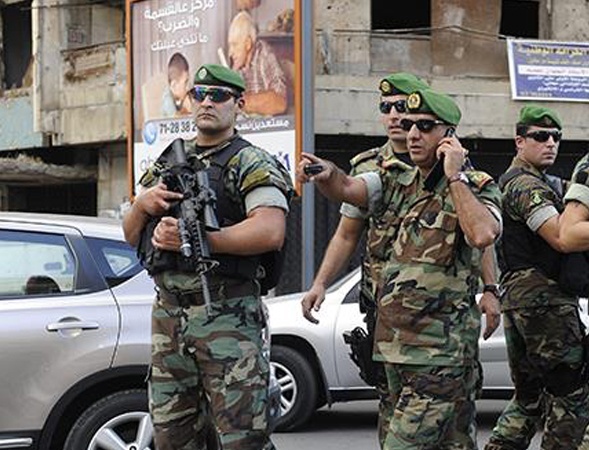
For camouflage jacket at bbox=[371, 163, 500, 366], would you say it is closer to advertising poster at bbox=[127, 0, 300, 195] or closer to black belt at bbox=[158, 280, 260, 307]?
black belt at bbox=[158, 280, 260, 307]

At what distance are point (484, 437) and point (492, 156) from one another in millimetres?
8544

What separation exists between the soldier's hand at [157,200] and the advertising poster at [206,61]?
868 centimetres

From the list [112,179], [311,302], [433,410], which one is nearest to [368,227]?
[311,302]

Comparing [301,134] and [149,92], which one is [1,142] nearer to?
[149,92]

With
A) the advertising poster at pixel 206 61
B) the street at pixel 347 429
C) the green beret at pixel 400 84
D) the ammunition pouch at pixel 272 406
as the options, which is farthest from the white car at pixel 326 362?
the advertising poster at pixel 206 61

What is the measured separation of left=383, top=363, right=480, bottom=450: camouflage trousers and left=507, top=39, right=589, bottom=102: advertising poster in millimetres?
11425

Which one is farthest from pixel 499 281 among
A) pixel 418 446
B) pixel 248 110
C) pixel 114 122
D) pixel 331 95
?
pixel 114 122

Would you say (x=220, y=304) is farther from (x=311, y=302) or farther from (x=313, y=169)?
(x=311, y=302)

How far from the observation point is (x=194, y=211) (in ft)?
13.5

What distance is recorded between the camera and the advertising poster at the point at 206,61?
13320 millimetres

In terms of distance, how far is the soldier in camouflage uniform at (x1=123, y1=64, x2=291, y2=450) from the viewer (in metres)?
4.25

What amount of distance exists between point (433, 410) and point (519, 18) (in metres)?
13.3

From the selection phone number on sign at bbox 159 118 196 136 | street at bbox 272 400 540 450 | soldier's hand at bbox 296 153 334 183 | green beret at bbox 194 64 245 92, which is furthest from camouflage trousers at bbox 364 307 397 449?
phone number on sign at bbox 159 118 196 136

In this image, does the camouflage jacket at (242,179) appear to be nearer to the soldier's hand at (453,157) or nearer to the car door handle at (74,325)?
the soldier's hand at (453,157)
